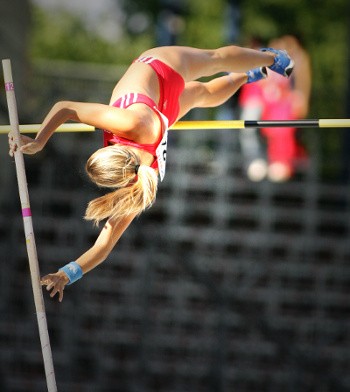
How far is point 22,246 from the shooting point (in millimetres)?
9352

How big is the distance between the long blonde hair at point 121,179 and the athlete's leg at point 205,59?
0.75 m

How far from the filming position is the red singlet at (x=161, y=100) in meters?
5.41

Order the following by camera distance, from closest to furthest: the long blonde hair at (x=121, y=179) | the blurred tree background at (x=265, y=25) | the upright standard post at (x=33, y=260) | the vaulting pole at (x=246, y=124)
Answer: the long blonde hair at (x=121, y=179) → the upright standard post at (x=33, y=260) → the vaulting pole at (x=246, y=124) → the blurred tree background at (x=265, y=25)

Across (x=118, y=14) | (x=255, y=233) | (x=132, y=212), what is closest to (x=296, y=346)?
(x=255, y=233)

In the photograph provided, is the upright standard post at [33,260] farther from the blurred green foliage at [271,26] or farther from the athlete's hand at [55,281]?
the blurred green foliage at [271,26]

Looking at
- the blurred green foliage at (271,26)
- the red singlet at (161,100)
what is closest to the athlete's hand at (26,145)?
the red singlet at (161,100)

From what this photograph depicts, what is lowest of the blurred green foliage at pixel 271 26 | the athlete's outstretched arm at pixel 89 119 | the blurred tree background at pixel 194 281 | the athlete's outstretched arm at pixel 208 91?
the blurred tree background at pixel 194 281

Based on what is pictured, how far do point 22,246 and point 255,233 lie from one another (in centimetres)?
195

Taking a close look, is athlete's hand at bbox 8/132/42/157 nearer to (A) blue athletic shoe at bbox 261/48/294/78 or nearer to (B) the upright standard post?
(B) the upright standard post

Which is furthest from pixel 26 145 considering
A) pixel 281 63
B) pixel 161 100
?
pixel 281 63

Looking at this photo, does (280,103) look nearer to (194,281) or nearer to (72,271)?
(194,281)

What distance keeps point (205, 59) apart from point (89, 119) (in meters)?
0.94

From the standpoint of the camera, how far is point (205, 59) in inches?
233

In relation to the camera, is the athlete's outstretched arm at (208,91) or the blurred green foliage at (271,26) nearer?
the athlete's outstretched arm at (208,91)
